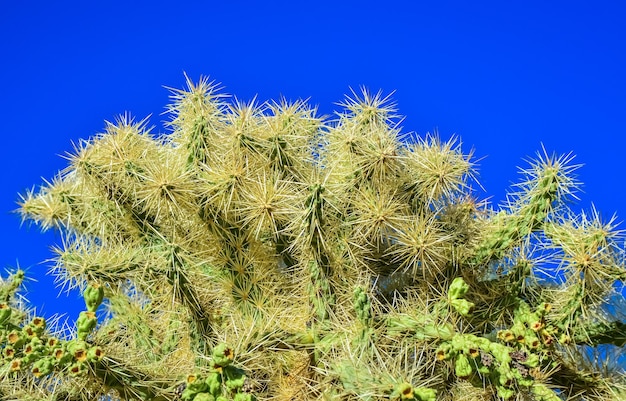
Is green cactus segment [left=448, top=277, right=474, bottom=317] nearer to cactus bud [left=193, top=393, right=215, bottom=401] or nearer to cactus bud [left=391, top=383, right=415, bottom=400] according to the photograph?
cactus bud [left=391, top=383, right=415, bottom=400]

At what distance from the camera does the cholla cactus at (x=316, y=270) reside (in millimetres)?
3305

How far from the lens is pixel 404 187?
13.0 ft

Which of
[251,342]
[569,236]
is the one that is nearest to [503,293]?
[569,236]

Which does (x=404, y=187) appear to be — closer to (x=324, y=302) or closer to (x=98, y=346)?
(x=324, y=302)

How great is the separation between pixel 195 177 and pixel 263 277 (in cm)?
59

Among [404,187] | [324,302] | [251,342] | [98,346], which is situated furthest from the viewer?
[404,187]

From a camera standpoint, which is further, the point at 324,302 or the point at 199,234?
the point at 199,234

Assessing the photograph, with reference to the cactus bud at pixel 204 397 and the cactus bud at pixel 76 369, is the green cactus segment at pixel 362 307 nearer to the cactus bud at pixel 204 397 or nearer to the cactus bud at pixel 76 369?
the cactus bud at pixel 204 397

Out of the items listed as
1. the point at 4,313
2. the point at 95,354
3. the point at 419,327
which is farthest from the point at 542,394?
the point at 4,313

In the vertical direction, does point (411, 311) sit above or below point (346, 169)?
below

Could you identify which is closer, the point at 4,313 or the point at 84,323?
the point at 84,323

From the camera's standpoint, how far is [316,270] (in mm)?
3629

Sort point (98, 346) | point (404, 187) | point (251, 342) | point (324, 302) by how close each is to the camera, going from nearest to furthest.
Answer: point (98, 346)
point (251, 342)
point (324, 302)
point (404, 187)

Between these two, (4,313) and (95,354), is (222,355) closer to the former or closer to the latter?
(95,354)
